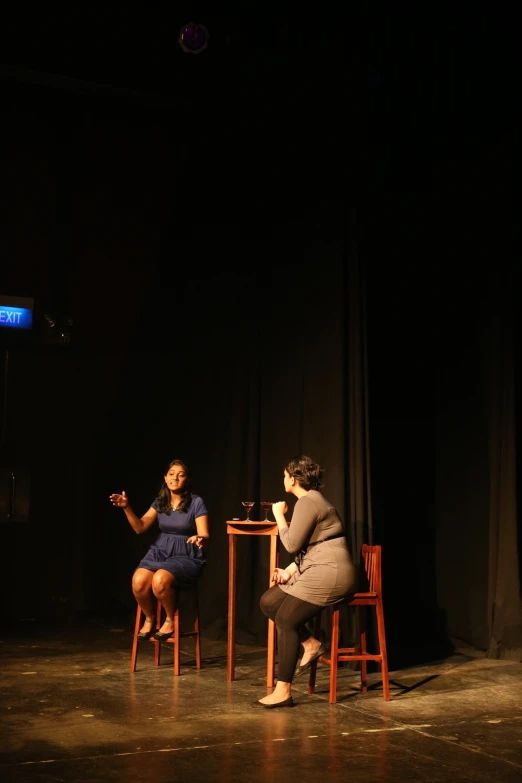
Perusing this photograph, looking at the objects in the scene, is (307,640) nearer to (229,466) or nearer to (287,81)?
(229,466)

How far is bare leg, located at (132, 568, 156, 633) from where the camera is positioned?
508 cm

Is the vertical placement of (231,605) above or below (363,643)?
above

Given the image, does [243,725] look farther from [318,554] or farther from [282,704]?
[318,554]

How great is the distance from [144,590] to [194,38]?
3285 millimetres

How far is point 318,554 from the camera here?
4.29m

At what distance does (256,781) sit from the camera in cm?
310

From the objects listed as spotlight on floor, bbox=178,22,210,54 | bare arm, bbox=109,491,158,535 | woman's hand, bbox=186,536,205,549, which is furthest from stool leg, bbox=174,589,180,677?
spotlight on floor, bbox=178,22,210,54

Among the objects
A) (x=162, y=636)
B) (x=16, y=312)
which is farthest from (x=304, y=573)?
(x=16, y=312)

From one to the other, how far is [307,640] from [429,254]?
2.55m

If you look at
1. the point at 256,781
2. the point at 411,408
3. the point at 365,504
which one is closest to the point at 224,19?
the point at 411,408

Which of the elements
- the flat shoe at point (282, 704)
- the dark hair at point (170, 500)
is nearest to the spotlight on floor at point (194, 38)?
the dark hair at point (170, 500)

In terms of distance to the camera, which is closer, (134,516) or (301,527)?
(301,527)

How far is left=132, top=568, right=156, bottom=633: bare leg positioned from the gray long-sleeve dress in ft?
3.31

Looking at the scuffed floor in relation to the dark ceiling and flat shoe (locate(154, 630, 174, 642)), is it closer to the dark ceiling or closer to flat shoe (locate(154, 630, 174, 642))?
flat shoe (locate(154, 630, 174, 642))
